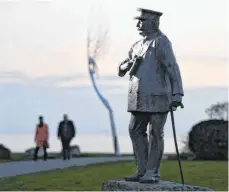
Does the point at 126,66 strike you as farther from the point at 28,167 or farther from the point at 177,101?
the point at 28,167

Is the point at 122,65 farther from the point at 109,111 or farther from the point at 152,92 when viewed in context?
the point at 109,111

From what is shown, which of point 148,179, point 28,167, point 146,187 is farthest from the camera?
point 28,167

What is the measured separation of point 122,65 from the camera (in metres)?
12.5

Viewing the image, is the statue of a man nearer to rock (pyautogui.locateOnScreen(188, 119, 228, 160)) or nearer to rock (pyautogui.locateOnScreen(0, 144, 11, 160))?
rock (pyautogui.locateOnScreen(188, 119, 228, 160))

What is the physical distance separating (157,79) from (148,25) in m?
0.86

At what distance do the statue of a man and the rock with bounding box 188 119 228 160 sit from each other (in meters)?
17.1

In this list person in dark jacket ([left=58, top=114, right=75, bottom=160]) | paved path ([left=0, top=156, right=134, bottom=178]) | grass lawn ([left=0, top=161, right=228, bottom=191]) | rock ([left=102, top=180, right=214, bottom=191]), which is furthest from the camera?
person in dark jacket ([left=58, top=114, right=75, bottom=160])

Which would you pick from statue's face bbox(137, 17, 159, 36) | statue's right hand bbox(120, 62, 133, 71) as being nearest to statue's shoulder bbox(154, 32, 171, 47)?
statue's face bbox(137, 17, 159, 36)

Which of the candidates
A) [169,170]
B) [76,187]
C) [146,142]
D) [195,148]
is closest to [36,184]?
[76,187]

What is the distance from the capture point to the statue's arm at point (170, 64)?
1182cm

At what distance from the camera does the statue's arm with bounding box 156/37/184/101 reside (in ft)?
38.8

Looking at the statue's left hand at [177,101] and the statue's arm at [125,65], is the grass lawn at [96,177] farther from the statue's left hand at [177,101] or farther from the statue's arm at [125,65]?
the statue's left hand at [177,101]

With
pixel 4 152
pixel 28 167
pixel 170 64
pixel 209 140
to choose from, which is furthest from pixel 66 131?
pixel 170 64

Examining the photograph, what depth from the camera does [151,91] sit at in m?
11.9
